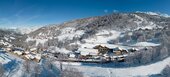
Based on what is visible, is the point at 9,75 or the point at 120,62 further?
the point at 120,62

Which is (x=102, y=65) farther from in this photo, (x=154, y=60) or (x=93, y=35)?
(x=93, y=35)

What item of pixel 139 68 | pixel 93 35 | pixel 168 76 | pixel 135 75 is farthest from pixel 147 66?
pixel 93 35

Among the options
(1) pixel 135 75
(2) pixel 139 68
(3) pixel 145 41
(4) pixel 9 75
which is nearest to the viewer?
(4) pixel 9 75

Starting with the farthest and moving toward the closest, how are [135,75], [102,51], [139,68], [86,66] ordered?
[102,51], [86,66], [139,68], [135,75]

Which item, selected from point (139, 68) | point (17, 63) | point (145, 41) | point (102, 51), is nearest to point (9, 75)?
point (17, 63)

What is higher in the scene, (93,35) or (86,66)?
(93,35)

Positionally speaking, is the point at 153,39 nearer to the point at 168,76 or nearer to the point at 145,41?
the point at 145,41
